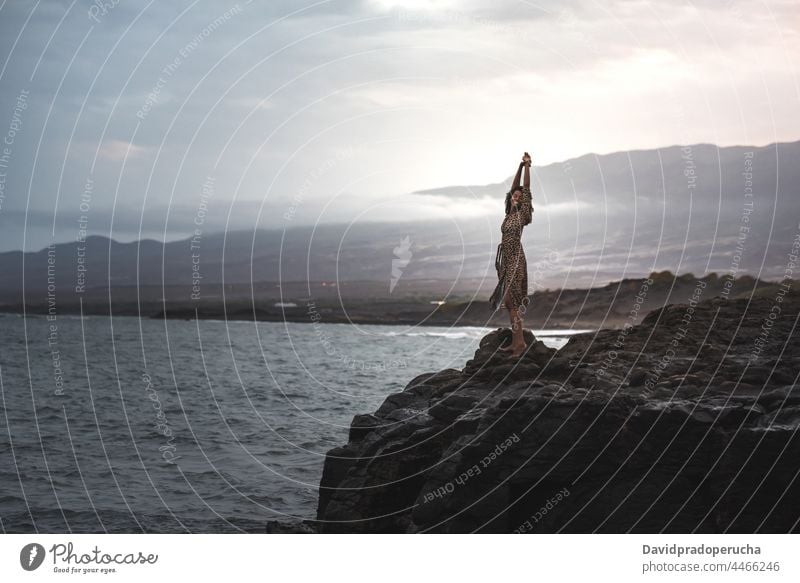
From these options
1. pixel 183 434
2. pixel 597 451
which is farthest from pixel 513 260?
pixel 183 434

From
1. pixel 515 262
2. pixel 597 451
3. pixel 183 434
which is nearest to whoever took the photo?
pixel 597 451

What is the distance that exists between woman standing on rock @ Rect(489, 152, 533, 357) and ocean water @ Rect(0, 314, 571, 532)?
7324mm

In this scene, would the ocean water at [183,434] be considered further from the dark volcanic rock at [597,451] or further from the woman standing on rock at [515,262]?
the woman standing on rock at [515,262]

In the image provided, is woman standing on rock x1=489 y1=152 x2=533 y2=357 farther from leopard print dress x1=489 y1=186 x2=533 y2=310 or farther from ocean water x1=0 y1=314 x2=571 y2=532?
ocean water x1=0 y1=314 x2=571 y2=532

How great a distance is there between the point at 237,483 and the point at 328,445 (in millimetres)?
4978

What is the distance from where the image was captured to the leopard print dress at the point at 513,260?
59.2 feet

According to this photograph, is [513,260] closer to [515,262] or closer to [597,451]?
[515,262]

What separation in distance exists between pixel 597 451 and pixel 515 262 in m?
4.56

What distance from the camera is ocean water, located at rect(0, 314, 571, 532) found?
76.6ft

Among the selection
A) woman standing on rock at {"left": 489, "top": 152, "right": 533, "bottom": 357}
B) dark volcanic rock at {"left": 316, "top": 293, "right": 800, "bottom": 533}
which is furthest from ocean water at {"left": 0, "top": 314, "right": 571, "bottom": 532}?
woman standing on rock at {"left": 489, "top": 152, "right": 533, "bottom": 357}

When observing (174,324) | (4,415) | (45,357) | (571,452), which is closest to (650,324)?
(571,452)

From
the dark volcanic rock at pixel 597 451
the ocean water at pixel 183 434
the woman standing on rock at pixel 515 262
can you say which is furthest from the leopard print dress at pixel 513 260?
the ocean water at pixel 183 434

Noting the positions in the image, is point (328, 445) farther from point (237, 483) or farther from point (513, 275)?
point (513, 275)

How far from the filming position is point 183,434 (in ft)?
123
